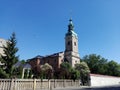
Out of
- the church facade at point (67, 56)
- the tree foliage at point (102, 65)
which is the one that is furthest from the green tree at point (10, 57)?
the tree foliage at point (102, 65)

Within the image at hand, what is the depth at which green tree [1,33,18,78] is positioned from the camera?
2464 centimetres

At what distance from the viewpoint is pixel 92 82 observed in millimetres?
38750

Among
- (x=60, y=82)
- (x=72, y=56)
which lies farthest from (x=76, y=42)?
(x=60, y=82)

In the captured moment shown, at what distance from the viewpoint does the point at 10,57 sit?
83.0ft

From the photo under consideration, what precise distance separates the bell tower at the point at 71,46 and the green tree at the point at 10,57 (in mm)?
29627

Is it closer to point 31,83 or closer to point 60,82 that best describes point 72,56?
point 60,82

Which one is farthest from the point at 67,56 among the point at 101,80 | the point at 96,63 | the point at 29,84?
the point at 29,84

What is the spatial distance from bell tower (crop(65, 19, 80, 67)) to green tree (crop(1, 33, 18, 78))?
2963 centimetres

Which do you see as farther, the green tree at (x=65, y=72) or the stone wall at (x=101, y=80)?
the stone wall at (x=101, y=80)

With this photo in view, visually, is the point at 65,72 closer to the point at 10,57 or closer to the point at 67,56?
the point at 10,57

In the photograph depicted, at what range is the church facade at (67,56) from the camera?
53.5 m

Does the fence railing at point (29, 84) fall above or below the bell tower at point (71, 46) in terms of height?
below

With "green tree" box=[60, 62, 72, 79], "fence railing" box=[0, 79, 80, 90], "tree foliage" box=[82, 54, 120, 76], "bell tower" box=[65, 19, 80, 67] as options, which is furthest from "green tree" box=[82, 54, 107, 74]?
"fence railing" box=[0, 79, 80, 90]

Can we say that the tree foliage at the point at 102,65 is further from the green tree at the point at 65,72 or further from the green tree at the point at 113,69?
the green tree at the point at 65,72
